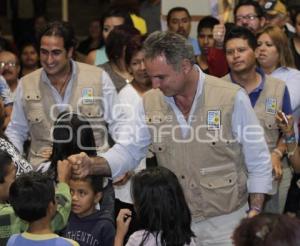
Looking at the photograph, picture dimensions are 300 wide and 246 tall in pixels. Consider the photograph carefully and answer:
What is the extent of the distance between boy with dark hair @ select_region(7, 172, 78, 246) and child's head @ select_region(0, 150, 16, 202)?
365mm

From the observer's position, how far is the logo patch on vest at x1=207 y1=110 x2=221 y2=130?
203 inches

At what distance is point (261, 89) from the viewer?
20.4ft

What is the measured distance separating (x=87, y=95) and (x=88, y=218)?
4.26 ft

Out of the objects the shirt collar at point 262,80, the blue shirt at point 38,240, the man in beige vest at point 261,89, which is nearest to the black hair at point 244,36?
the man in beige vest at point 261,89

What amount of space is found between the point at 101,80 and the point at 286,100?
1.31 metres

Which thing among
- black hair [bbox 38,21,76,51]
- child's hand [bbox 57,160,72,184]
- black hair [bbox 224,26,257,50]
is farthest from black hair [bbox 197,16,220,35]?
child's hand [bbox 57,160,72,184]

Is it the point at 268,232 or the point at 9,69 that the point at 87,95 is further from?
the point at 268,232

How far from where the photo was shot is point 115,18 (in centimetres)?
811

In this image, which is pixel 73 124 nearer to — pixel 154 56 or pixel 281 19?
pixel 154 56

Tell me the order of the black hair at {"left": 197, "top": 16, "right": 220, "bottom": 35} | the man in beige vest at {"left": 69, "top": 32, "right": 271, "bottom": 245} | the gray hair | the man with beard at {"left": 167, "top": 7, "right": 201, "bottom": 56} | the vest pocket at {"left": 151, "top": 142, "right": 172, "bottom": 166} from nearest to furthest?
1. the gray hair
2. the man in beige vest at {"left": 69, "top": 32, "right": 271, "bottom": 245}
3. the vest pocket at {"left": 151, "top": 142, "right": 172, "bottom": 166}
4. the black hair at {"left": 197, "top": 16, "right": 220, "bottom": 35}
5. the man with beard at {"left": 167, "top": 7, "right": 201, "bottom": 56}

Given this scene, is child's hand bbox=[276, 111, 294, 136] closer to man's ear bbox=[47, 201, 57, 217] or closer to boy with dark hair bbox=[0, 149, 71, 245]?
boy with dark hair bbox=[0, 149, 71, 245]

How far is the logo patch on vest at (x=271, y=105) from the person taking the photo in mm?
6199

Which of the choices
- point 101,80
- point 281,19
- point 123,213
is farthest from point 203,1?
point 123,213

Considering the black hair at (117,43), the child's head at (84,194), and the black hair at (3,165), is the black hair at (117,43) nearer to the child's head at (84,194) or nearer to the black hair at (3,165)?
the child's head at (84,194)
